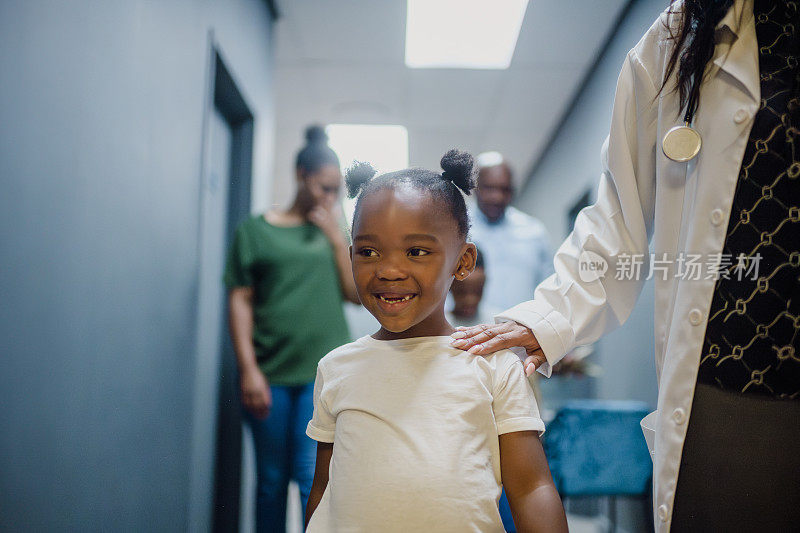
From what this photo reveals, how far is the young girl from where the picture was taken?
2.58ft

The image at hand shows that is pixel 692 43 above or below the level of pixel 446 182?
above

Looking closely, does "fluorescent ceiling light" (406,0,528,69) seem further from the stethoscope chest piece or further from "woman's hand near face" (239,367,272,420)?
"woman's hand near face" (239,367,272,420)

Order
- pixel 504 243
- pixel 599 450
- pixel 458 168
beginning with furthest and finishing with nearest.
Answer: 1. pixel 504 243
2. pixel 599 450
3. pixel 458 168

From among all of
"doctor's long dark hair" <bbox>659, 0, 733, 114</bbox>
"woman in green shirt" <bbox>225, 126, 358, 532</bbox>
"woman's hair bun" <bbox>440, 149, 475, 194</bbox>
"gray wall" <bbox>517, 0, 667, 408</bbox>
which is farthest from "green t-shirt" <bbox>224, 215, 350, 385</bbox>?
"doctor's long dark hair" <bbox>659, 0, 733, 114</bbox>

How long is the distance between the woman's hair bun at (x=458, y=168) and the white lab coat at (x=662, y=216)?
20cm

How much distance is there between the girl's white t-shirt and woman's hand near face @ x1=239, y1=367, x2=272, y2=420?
58cm

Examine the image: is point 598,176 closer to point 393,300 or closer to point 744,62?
point 744,62

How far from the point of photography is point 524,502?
31.4 inches

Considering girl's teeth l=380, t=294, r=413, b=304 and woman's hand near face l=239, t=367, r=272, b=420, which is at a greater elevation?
girl's teeth l=380, t=294, r=413, b=304

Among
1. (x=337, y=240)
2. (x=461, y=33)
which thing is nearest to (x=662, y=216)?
(x=337, y=240)

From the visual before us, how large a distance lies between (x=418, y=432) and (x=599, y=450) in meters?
1.43

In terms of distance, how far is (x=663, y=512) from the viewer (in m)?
0.81

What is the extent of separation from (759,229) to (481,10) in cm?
164

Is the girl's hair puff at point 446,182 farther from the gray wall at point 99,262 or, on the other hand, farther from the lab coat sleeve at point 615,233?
the gray wall at point 99,262
